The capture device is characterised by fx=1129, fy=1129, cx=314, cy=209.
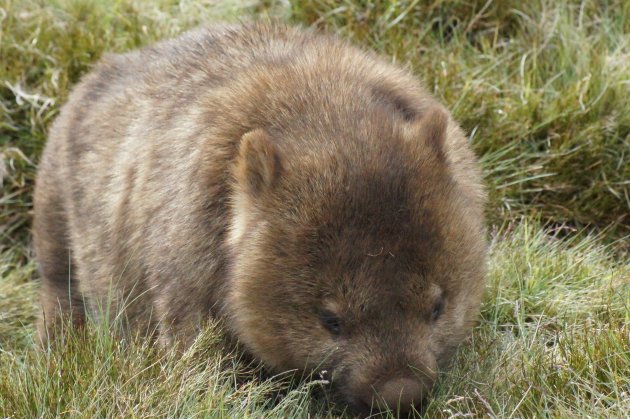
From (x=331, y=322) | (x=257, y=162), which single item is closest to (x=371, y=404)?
(x=331, y=322)

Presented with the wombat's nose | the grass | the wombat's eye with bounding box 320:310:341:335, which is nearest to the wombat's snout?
the wombat's nose

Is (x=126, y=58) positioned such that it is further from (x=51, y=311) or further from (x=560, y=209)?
(x=560, y=209)

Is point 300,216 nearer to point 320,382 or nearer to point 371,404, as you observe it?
point 320,382

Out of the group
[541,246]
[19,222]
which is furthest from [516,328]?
[19,222]

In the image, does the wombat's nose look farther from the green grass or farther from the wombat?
the green grass

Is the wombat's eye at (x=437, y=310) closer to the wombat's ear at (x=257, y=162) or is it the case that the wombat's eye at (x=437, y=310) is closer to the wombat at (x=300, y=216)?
the wombat at (x=300, y=216)

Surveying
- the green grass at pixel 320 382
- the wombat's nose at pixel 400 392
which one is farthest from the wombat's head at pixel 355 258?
the green grass at pixel 320 382

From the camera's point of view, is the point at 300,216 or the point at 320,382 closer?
the point at 320,382
